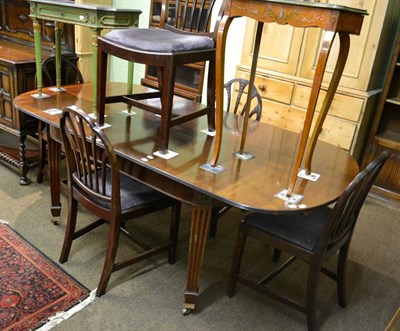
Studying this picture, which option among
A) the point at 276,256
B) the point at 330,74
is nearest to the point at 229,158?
the point at 276,256

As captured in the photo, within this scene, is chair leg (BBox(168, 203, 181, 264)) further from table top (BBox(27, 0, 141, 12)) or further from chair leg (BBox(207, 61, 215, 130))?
table top (BBox(27, 0, 141, 12))

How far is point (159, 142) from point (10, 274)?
3.25ft

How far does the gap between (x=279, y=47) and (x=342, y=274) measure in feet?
5.89

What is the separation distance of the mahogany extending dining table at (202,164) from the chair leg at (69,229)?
1.16ft

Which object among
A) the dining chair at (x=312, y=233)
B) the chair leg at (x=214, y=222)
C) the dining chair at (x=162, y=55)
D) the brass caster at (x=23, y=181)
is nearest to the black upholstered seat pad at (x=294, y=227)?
the dining chair at (x=312, y=233)

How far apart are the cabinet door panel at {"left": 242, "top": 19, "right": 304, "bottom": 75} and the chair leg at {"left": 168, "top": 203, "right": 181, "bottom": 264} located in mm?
1560

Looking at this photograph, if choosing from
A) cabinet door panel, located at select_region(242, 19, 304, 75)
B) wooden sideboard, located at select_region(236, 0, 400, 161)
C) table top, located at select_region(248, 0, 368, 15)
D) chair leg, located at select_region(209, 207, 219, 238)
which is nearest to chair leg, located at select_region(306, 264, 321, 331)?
chair leg, located at select_region(209, 207, 219, 238)

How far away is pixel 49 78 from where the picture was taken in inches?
104

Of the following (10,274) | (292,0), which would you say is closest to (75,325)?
(10,274)

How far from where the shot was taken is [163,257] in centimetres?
217

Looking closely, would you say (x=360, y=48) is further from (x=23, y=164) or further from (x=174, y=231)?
(x=23, y=164)

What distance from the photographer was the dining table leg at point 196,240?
156cm

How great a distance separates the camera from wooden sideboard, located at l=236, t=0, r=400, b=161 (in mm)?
2652

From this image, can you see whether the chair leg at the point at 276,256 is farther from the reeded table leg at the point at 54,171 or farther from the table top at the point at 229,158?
the reeded table leg at the point at 54,171
